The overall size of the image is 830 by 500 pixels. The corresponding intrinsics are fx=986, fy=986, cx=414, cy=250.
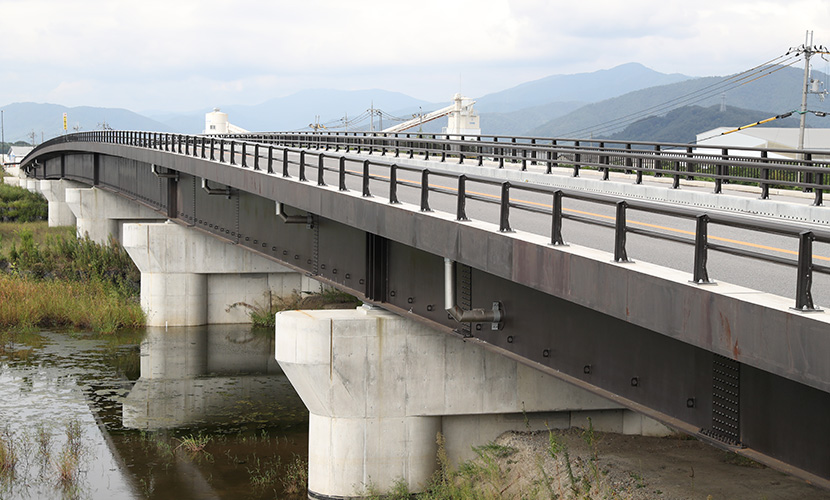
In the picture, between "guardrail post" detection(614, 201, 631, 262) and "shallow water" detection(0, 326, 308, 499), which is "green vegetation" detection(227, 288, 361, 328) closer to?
"shallow water" detection(0, 326, 308, 499)

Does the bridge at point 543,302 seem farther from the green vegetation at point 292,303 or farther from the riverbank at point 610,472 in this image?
the green vegetation at point 292,303

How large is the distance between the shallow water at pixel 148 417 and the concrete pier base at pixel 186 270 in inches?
65.6

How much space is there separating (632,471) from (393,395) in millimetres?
4384

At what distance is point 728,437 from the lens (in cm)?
987

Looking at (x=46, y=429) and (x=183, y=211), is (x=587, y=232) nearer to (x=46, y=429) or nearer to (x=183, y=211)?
(x=46, y=429)

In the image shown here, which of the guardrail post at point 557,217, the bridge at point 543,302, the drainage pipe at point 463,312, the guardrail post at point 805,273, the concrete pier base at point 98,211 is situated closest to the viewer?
the guardrail post at point 805,273

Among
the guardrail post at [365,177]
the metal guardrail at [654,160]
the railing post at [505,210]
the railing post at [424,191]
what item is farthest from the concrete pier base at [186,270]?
the railing post at [505,210]

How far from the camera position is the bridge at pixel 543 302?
8852 millimetres

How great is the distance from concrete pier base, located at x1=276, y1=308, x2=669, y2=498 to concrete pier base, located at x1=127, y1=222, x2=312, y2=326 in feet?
61.4

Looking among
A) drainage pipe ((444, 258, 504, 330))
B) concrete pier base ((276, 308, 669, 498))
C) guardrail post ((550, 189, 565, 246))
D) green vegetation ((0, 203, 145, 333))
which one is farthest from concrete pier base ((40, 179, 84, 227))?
guardrail post ((550, 189, 565, 246))

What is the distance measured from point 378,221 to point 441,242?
8.54ft

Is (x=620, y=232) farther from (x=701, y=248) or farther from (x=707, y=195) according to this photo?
(x=707, y=195)

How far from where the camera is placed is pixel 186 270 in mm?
36000

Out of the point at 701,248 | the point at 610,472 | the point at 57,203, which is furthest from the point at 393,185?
the point at 57,203
